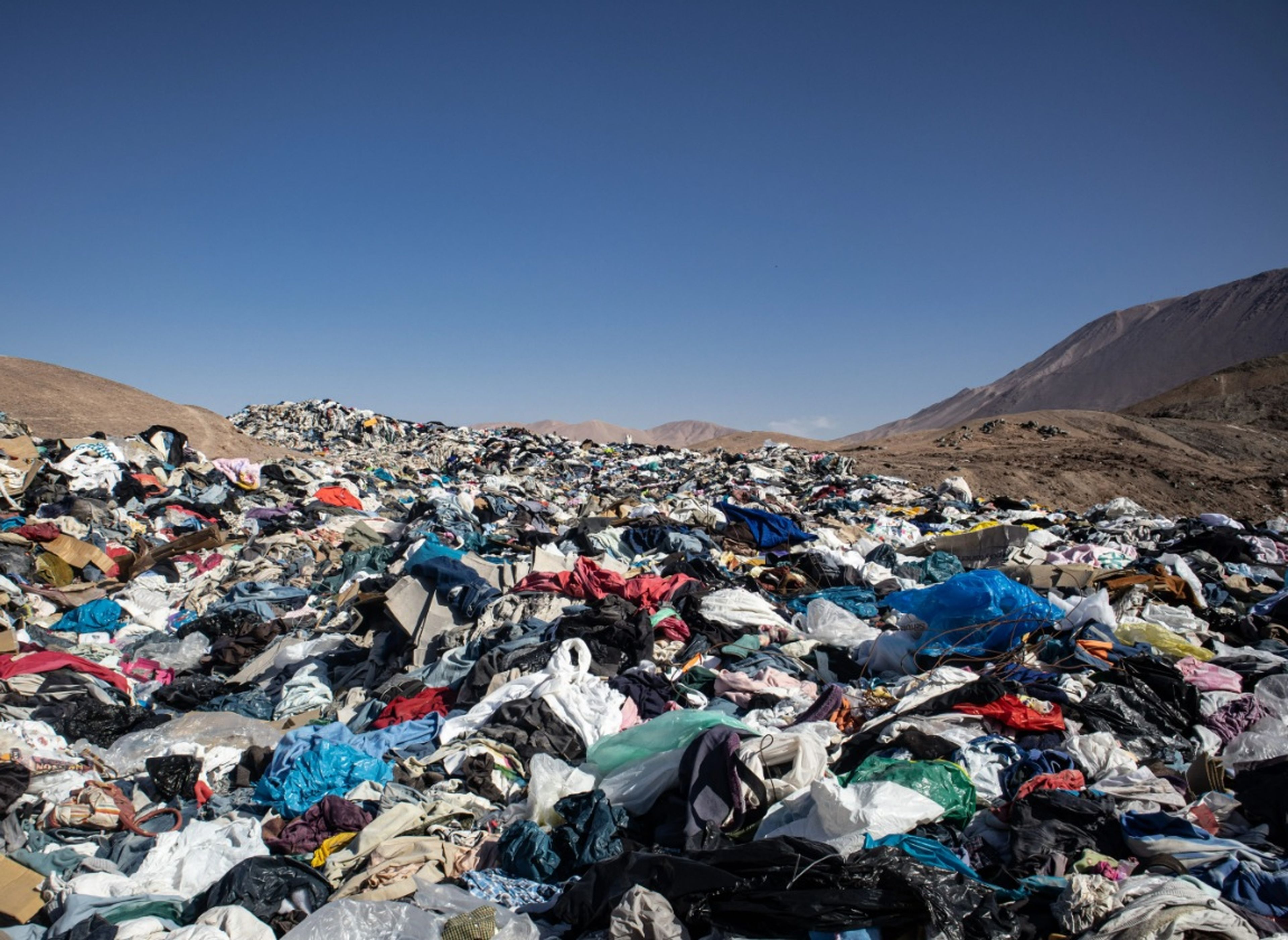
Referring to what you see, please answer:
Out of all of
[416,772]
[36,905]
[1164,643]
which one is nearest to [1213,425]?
[1164,643]

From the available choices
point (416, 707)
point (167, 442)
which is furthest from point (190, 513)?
point (416, 707)

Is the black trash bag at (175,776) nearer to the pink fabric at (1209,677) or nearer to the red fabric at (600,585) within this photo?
the red fabric at (600,585)

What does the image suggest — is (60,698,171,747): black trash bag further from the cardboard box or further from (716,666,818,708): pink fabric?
(716,666,818,708): pink fabric

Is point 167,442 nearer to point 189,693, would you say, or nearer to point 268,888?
point 189,693

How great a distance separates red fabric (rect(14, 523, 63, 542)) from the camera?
7359 mm

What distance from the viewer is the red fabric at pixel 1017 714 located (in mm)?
3490

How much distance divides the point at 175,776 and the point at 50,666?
2095 millimetres

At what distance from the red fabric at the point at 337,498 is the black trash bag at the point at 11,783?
719 centimetres

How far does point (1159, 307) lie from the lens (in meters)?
82.2

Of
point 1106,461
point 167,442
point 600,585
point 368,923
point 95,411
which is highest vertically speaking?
point 95,411

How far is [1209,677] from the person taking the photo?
4.02 metres

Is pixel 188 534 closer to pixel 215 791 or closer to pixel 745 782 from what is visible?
pixel 215 791

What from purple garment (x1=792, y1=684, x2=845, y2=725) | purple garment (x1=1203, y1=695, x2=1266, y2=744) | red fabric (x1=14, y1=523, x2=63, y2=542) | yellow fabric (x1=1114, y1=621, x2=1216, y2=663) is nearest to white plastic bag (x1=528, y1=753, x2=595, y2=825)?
purple garment (x1=792, y1=684, x2=845, y2=725)

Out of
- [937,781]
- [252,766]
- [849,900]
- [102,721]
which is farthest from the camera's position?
[102,721]
